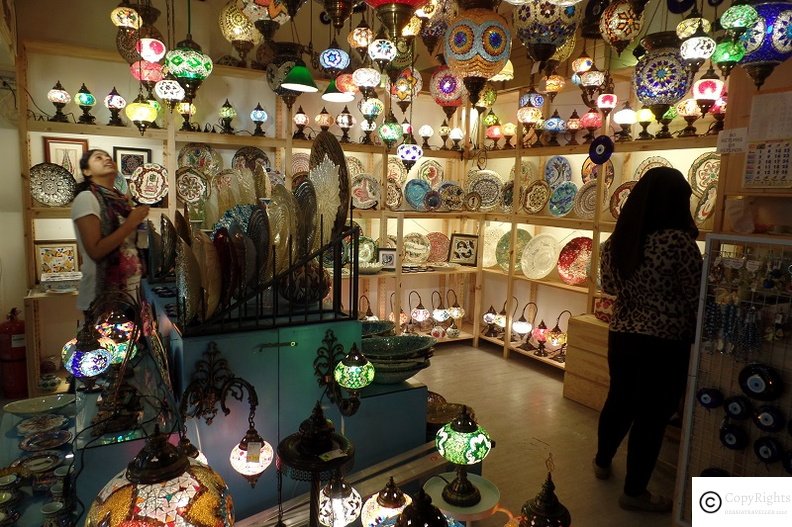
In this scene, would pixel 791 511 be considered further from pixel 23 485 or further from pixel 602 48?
pixel 602 48

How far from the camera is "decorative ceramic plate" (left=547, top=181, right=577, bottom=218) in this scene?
13.8 feet

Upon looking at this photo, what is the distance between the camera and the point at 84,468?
1.50 meters

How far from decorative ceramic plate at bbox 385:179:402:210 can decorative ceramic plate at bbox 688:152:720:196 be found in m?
2.31

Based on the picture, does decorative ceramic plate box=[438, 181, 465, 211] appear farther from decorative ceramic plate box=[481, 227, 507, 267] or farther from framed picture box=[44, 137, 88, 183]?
framed picture box=[44, 137, 88, 183]

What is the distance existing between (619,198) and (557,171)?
870 mm

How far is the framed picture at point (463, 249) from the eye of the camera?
502 centimetres

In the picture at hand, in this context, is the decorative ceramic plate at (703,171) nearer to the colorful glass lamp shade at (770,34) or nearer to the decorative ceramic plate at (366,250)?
the colorful glass lamp shade at (770,34)

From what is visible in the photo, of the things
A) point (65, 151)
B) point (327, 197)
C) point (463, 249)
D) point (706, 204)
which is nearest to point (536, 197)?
point (463, 249)

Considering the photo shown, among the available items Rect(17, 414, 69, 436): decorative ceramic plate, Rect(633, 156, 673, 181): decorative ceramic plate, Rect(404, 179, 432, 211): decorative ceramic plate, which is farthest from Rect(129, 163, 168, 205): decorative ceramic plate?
Rect(633, 156, 673, 181): decorative ceramic plate

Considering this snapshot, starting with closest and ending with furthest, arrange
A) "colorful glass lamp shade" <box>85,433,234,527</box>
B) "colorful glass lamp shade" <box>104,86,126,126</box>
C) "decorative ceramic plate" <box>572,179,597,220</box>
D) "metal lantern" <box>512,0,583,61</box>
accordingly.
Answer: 1. "colorful glass lamp shade" <box>85,433,234,527</box>
2. "metal lantern" <box>512,0,583,61</box>
3. "colorful glass lamp shade" <box>104,86,126,126</box>
4. "decorative ceramic plate" <box>572,179,597,220</box>

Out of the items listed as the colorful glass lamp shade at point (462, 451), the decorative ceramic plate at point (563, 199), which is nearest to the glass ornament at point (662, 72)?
the decorative ceramic plate at point (563, 199)

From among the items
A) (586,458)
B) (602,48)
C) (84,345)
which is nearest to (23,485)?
(84,345)

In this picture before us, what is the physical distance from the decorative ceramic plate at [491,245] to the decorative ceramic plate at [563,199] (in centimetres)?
86

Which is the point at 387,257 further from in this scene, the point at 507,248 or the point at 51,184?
the point at 51,184
